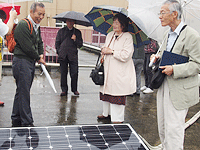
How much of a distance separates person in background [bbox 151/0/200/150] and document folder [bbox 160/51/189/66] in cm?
5

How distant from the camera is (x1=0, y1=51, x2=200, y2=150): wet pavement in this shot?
5082mm

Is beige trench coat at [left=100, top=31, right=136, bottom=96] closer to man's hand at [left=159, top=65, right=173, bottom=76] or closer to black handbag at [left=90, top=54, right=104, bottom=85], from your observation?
black handbag at [left=90, top=54, right=104, bottom=85]

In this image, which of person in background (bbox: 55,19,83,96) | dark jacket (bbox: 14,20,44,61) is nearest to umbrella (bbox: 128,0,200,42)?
A: dark jacket (bbox: 14,20,44,61)

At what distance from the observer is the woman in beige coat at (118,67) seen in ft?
16.2

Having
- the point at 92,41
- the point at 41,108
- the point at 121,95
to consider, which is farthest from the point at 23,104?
the point at 92,41

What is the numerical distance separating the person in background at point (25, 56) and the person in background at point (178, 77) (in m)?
2.21

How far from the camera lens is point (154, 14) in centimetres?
364

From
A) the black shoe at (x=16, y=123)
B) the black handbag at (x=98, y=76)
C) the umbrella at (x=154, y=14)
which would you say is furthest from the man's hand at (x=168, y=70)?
the black shoe at (x=16, y=123)

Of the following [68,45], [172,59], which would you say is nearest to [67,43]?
[68,45]

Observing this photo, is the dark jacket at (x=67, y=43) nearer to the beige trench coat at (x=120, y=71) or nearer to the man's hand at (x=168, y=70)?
the beige trench coat at (x=120, y=71)

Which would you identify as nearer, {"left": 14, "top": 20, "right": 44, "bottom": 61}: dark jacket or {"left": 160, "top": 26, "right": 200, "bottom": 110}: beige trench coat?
{"left": 160, "top": 26, "right": 200, "bottom": 110}: beige trench coat

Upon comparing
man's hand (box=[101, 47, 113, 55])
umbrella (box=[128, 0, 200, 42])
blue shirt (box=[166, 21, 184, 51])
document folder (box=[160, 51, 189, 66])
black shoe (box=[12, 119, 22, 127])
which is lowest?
black shoe (box=[12, 119, 22, 127])

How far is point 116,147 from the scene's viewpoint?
2.45 metres

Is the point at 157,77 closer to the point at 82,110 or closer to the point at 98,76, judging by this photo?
the point at 98,76
